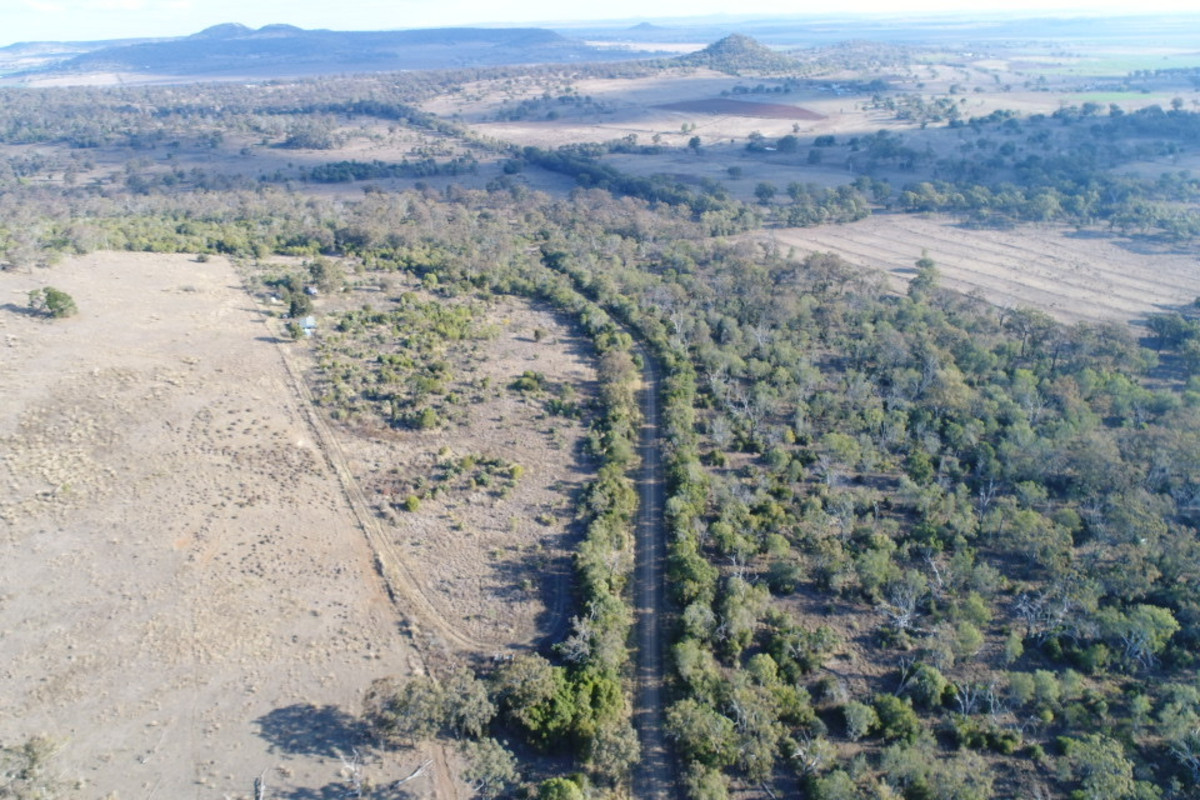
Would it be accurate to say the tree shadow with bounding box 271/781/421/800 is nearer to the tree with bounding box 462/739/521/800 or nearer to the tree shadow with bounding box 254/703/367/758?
the tree shadow with bounding box 254/703/367/758

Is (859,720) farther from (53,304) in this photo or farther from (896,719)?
(53,304)

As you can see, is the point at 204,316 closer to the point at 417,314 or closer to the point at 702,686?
the point at 417,314

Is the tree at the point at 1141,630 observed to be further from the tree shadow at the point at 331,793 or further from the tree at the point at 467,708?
the tree shadow at the point at 331,793

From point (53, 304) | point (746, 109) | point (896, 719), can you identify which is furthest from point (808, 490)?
point (746, 109)

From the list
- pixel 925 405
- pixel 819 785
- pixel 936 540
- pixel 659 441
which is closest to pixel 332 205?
pixel 659 441

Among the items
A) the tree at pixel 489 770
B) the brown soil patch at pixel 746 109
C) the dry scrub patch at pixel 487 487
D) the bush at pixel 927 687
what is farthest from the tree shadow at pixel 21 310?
the brown soil patch at pixel 746 109
